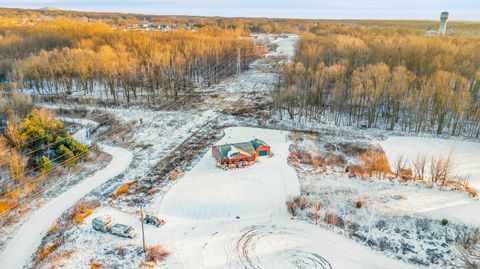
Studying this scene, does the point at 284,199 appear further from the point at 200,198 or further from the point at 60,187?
the point at 60,187

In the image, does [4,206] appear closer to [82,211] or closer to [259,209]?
[82,211]

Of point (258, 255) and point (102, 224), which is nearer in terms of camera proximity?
point (258, 255)

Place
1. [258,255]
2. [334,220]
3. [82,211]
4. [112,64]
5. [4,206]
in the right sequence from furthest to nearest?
1. [112,64]
2. [4,206]
3. [82,211]
4. [334,220]
5. [258,255]

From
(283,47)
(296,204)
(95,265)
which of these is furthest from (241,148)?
(283,47)

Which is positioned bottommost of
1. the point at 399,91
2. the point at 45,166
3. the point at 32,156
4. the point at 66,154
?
the point at 32,156

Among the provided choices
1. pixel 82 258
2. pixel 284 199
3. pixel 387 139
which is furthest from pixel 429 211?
pixel 82 258

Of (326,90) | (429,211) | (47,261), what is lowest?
(47,261)

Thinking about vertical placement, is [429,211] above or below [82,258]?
above
